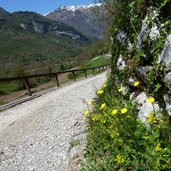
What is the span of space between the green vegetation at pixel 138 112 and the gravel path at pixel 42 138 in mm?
789

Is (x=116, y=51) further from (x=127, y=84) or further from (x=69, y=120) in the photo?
(x=69, y=120)

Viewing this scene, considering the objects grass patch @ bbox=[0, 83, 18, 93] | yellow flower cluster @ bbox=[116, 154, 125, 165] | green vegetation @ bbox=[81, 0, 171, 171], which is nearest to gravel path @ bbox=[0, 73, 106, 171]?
green vegetation @ bbox=[81, 0, 171, 171]

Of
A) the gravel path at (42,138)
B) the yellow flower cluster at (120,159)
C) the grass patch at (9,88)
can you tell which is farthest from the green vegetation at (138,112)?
the grass patch at (9,88)

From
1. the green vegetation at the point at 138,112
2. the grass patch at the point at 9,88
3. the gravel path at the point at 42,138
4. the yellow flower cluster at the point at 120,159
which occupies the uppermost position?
the green vegetation at the point at 138,112

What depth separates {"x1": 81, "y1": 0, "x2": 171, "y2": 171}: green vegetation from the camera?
4301mm

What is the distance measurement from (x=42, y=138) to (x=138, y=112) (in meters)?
3.70

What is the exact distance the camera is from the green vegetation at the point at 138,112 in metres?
4.30

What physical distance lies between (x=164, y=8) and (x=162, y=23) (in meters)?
0.30

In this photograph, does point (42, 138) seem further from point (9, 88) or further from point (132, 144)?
point (9, 88)

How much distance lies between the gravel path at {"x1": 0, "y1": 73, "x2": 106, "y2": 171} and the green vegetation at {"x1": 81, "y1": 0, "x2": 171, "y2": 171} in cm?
79

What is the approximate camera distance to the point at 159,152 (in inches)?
159

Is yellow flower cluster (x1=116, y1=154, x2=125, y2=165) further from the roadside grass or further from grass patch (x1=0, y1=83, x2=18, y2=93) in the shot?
grass patch (x1=0, y1=83, x2=18, y2=93)

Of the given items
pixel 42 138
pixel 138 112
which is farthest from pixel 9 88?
pixel 138 112

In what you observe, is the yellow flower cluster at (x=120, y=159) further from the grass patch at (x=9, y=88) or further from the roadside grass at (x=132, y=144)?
the grass patch at (x=9, y=88)
